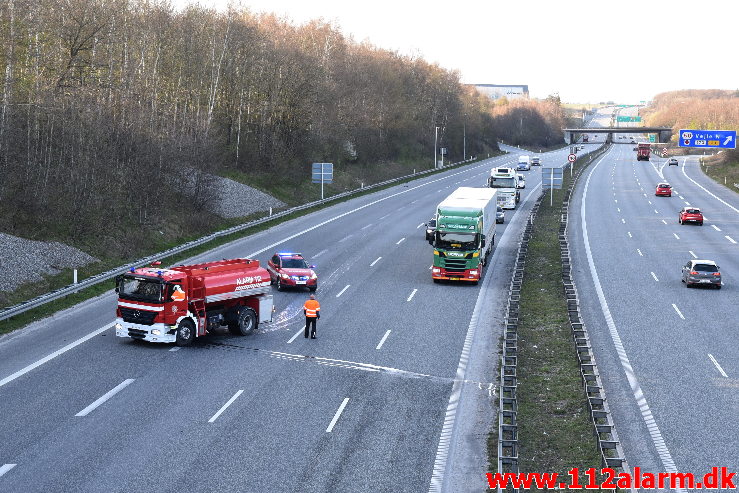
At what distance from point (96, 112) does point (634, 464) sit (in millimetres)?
40831

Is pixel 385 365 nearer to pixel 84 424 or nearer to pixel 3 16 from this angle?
Answer: pixel 84 424

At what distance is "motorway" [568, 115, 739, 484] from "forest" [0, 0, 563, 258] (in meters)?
24.6

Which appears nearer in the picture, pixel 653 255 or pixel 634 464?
pixel 634 464

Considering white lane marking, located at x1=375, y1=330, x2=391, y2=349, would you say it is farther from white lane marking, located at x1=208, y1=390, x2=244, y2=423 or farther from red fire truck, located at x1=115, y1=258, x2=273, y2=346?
white lane marking, located at x1=208, y1=390, x2=244, y2=423

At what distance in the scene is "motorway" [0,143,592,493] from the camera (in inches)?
648

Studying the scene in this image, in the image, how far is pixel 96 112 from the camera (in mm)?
49125

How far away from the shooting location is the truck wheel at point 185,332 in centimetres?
2642

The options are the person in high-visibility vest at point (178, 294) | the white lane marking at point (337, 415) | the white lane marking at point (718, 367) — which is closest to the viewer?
the white lane marking at point (337, 415)

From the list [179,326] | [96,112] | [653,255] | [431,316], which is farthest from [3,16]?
[653,255]

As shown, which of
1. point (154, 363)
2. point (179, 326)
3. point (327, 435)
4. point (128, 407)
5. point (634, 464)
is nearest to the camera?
point (634, 464)

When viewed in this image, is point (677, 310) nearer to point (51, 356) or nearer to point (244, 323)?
point (244, 323)

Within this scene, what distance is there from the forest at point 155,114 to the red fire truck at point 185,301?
1512 centimetres

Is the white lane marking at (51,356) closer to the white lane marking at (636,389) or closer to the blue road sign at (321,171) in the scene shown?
the white lane marking at (636,389)

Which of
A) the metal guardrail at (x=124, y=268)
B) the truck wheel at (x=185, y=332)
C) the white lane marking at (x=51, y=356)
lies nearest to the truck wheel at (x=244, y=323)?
the truck wheel at (x=185, y=332)
